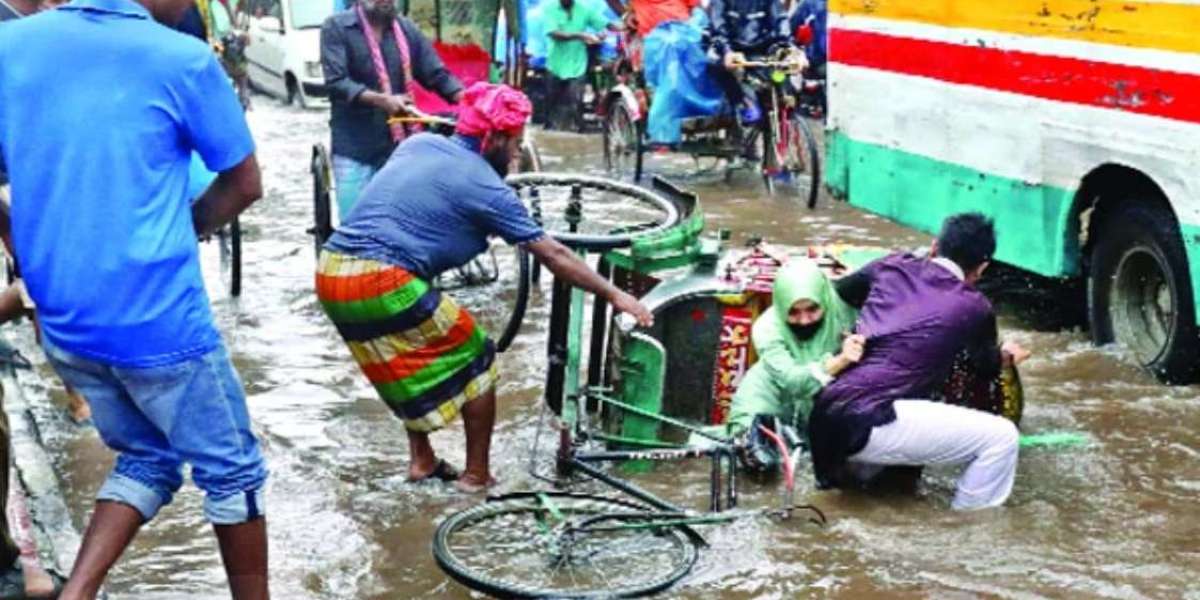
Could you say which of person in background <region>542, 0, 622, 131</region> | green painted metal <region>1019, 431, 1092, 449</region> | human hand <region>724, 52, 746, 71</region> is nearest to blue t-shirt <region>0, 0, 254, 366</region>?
green painted metal <region>1019, 431, 1092, 449</region>

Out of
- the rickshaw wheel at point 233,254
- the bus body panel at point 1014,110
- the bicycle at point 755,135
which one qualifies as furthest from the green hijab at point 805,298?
the bicycle at point 755,135

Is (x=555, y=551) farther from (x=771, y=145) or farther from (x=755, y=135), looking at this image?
(x=755, y=135)

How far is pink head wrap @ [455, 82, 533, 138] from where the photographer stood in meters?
6.09

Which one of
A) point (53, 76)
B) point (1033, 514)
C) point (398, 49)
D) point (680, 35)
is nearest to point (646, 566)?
point (1033, 514)

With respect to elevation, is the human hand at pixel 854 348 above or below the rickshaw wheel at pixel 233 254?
above

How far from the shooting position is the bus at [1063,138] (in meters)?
7.44

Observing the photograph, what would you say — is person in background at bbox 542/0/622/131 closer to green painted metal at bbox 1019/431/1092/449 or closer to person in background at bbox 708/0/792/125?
person in background at bbox 708/0/792/125

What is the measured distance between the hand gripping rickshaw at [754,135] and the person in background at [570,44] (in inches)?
99.2

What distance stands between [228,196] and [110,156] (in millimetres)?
363

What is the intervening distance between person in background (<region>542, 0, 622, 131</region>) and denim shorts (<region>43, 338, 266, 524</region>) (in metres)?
13.9

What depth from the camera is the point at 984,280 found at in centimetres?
1031

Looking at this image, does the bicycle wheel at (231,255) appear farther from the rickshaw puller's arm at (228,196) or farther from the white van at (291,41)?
the white van at (291,41)

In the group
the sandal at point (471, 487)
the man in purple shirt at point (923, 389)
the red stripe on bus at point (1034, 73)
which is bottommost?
the sandal at point (471, 487)

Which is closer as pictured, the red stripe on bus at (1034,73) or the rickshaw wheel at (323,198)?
the red stripe on bus at (1034,73)
